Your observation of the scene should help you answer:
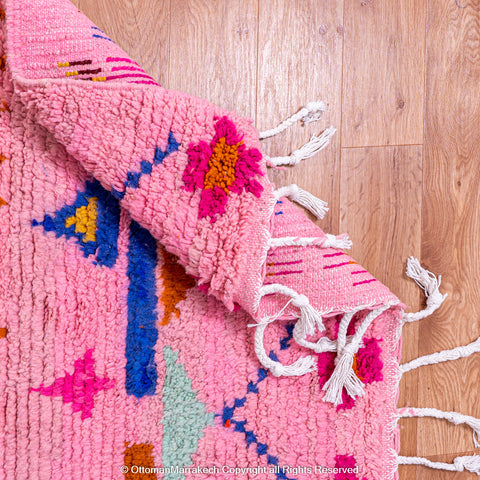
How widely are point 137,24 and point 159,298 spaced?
0.58 meters

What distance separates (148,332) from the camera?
73 cm

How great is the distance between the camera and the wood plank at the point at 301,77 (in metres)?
0.80

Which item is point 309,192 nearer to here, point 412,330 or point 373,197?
point 373,197

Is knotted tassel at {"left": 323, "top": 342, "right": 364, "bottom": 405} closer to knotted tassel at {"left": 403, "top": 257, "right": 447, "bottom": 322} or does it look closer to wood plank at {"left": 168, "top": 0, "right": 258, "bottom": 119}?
knotted tassel at {"left": 403, "top": 257, "right": 447, "bottom": 322}

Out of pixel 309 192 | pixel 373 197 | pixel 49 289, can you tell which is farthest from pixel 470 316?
pixel 49 289

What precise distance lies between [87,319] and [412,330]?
2.28 ft

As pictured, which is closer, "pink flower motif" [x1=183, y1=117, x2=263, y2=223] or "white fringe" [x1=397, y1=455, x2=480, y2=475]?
"pink flower motif" [x1=183, y1=117, x2=263, y2=223]

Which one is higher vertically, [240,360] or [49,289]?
[49,289]

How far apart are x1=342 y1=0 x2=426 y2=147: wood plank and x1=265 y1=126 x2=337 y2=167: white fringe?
1.6 inches

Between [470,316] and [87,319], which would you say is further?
[470,316]

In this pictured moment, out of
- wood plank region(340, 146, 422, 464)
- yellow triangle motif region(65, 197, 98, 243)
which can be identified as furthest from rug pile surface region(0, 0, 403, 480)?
wood plank region(340, 146, 422, 464)

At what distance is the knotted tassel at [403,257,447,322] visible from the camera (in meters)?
0.80

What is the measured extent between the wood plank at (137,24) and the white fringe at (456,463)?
102 centimetres

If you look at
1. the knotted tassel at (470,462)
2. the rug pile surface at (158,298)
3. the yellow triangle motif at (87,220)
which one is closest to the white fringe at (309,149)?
the rug pile surface at (158,298)
